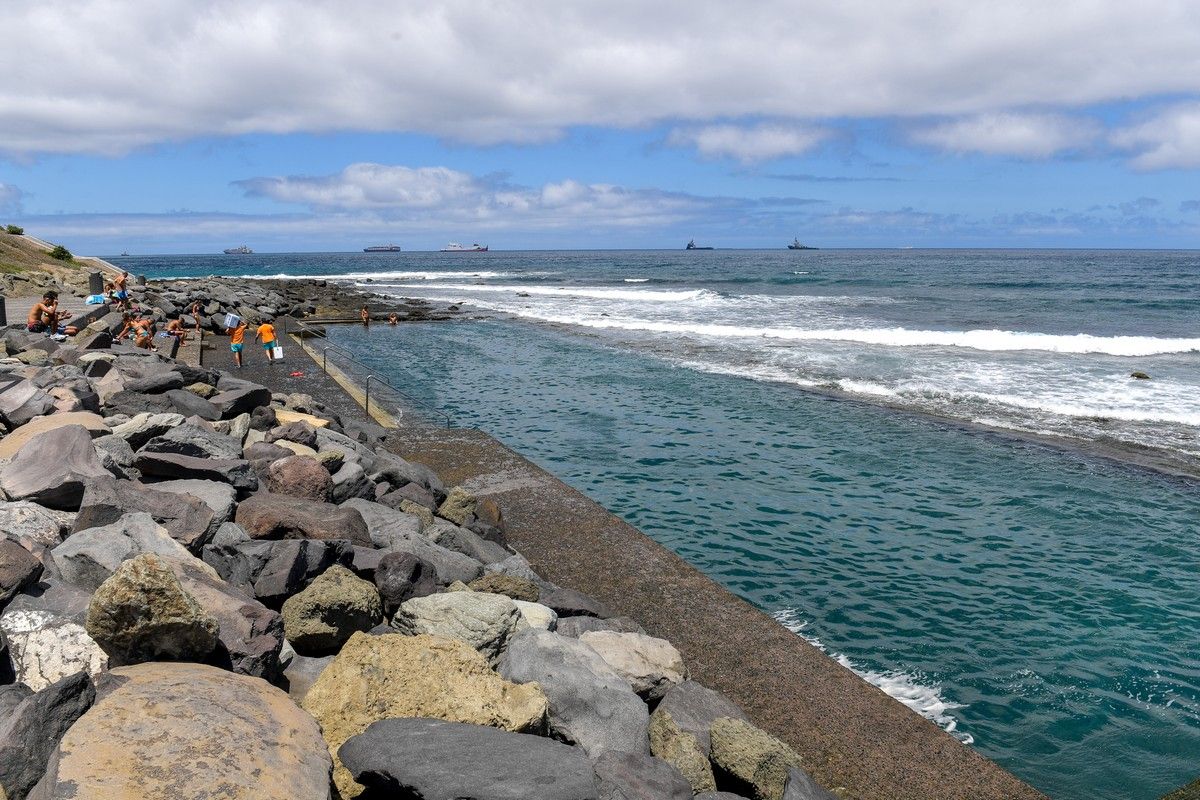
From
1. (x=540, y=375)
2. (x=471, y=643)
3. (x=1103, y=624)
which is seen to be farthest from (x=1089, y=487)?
(x=540, y=375)

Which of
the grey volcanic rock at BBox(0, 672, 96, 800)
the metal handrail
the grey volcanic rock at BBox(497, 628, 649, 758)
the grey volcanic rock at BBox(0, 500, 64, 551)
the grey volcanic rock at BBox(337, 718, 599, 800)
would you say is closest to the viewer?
the grey volcanic rock at BBox(0, 672, 96, 800)

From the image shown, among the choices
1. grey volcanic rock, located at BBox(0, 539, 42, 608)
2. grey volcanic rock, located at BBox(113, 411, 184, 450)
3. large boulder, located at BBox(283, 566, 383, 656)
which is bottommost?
large boulder, located at BBox(283, 566, 383, 656)

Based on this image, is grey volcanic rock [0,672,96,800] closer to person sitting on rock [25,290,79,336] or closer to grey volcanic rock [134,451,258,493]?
grey volcanic rock [134,451,258,493]

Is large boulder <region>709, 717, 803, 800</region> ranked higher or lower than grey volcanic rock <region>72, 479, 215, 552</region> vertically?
lower

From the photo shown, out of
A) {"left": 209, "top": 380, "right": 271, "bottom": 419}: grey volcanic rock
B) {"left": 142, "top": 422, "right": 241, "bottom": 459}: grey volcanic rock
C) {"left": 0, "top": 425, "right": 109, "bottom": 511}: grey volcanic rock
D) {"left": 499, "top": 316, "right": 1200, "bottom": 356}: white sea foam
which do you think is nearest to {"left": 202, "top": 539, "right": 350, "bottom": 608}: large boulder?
{"left": 0, "top": 425, "right": 109, "bottom": 511}: grey volcanic rock

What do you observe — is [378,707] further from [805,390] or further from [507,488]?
[805,390]

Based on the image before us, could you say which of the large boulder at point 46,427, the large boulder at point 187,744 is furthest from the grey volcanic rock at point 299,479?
the large boulder at point 187,744

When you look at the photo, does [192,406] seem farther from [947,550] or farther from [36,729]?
[947,550]

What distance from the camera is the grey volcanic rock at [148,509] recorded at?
16.1 feet

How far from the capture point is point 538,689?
388 centimetres

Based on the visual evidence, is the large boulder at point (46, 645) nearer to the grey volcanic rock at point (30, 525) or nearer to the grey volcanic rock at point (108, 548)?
the grey volcanic rock at point (108, 548)

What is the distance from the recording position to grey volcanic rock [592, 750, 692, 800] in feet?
11.0

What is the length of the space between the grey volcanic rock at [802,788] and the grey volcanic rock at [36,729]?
3.01m

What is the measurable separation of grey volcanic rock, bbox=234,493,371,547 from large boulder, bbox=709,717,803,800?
108 inches
